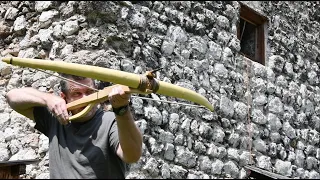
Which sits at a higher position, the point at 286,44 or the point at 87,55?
the point at 286,44

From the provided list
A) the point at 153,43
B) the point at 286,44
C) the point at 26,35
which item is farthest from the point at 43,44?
the point at 286,44

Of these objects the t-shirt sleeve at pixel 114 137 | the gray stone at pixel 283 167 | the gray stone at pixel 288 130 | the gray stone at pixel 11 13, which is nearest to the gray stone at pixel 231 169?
the gray stone at pixel 283 167

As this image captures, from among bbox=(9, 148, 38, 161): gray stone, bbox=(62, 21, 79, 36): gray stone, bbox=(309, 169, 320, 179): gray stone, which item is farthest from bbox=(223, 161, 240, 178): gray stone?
bbox=(62, 21, 79, 36): gray stone

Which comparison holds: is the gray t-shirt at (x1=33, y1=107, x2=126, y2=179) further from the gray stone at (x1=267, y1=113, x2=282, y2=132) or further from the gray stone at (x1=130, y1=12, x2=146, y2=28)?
the gray stone at (x1=267, y1=113, x2=282, y2=132)

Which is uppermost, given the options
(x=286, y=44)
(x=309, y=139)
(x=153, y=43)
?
(x=286, y=44)

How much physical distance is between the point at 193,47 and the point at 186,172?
4.18 ft

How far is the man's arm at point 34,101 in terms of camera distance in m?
3.25

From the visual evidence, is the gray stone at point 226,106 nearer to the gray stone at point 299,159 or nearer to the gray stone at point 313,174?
the gray stone at point 299,159

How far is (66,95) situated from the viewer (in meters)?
3.54

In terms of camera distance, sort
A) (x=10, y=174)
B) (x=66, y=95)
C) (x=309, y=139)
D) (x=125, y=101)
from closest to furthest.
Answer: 1. (x=125, y=101)
2. (x=66, y=95)
3. (x=10, y=174)
4. (x=309, y=139)

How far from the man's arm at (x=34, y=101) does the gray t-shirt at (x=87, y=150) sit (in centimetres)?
18

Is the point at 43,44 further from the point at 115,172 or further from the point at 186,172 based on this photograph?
the point at 115,172

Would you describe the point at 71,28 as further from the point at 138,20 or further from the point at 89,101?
the point at 89,101

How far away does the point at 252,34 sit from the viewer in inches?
279
